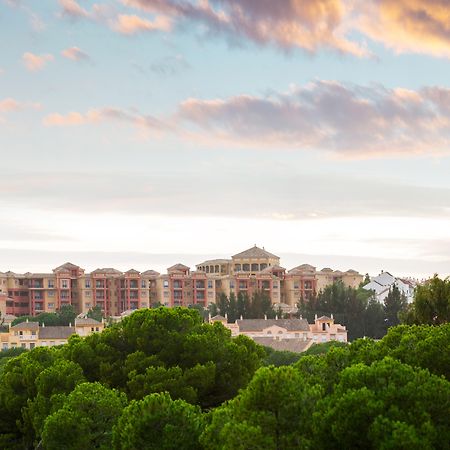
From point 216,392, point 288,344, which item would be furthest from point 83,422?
point 288,344

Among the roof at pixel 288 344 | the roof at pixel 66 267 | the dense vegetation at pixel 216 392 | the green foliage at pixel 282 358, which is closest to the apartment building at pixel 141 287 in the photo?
the roof at pixel 66 267

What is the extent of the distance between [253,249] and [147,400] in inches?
4585

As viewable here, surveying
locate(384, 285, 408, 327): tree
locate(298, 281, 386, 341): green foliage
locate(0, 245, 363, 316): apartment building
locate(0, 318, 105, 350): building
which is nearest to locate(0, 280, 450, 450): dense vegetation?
locate(0, 318, 105, 350): building

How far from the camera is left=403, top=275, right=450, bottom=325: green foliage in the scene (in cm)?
3028

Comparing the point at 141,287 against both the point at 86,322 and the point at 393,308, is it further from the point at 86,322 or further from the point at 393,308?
the point at 393,308

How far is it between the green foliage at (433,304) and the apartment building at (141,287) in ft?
279

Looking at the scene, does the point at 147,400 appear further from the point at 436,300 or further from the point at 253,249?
the point at 253,249

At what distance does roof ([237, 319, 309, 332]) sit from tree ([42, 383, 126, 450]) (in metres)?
69.8

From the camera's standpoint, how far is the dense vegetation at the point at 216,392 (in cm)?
1510

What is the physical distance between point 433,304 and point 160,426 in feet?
50.8

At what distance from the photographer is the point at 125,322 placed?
27.5 meters

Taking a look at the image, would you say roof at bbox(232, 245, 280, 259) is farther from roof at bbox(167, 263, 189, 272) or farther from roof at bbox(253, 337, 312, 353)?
roof at bbox(253, 337, 312, 353)

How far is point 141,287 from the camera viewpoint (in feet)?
403

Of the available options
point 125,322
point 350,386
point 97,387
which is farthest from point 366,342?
point 125,322
